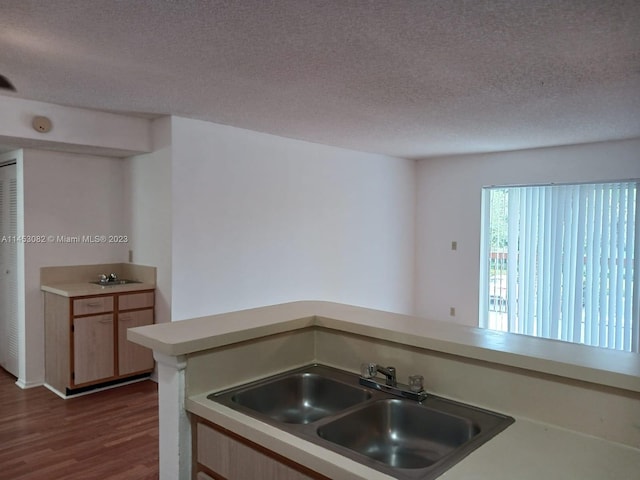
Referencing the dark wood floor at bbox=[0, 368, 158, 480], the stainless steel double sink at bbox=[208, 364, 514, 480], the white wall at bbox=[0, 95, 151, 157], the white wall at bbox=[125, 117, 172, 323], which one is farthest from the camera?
the white wall at bbox=[125, 117, 172, 323]

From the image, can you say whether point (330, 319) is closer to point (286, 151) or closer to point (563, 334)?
point (286, 151)

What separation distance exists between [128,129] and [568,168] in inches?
182

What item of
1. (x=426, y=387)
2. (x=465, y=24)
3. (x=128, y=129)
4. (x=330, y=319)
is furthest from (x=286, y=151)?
(x=426, y=387)

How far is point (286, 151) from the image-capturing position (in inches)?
191

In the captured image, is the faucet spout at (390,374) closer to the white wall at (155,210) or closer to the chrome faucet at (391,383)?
the chrome faucet at (391,383)

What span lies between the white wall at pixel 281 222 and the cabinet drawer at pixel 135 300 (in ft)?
1.20

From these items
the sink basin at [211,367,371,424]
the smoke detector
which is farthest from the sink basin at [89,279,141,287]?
the sink basin at [211,367,371,424]

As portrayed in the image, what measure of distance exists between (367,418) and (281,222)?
344 cm

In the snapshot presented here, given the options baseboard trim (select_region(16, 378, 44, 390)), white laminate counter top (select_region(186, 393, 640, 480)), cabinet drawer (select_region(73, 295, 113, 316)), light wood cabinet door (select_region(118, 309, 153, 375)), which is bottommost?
baseboard trim (select_region(16, 378, 44, 390))

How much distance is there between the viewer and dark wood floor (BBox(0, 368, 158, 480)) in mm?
2682

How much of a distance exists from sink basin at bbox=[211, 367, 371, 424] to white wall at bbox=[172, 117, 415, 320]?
2.46m

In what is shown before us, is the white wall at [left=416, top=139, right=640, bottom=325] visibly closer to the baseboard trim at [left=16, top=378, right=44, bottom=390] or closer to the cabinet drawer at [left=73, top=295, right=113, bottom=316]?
the cabinet drawer at [left=73, top=295, right=113, bottom=316]

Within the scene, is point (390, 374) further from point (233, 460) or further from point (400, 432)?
point (233, 460)

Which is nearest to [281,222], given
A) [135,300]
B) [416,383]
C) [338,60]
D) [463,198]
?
[135,300]
